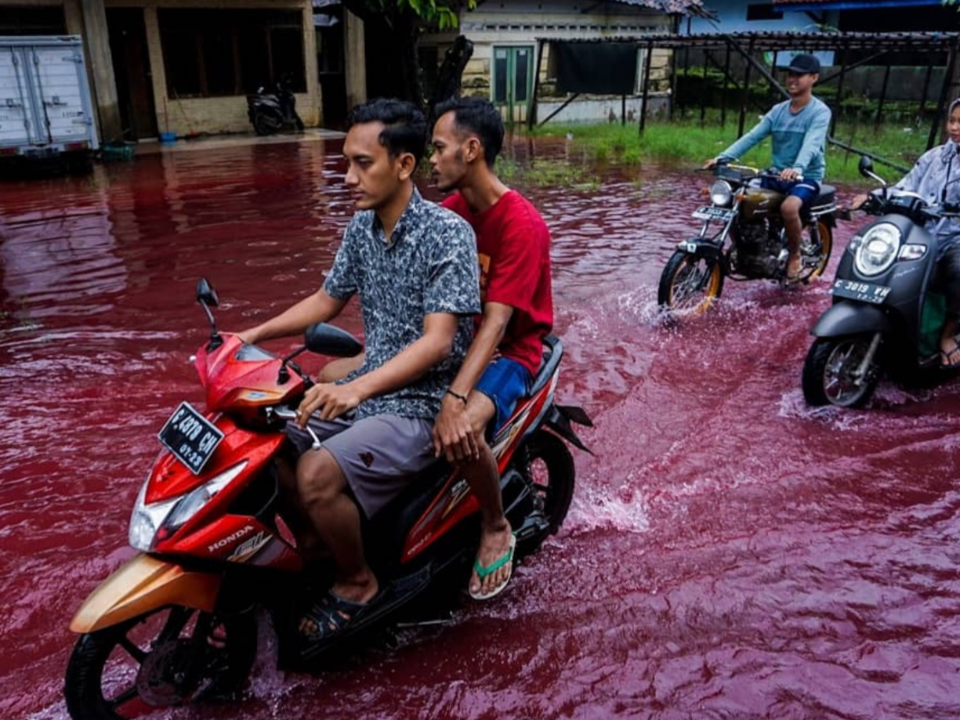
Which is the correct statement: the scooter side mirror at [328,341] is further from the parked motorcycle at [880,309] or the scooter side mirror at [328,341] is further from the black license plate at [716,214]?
the black license plate at [716,214]

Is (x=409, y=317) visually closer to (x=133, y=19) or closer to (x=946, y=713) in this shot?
(x=946, y=713)

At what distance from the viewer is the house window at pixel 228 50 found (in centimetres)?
1845

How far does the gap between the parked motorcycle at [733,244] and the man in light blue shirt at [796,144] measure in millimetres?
104

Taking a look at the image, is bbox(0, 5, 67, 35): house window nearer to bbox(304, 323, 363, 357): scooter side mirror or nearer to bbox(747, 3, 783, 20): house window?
bbox(304, 323, 363, 357): scooter side mirror

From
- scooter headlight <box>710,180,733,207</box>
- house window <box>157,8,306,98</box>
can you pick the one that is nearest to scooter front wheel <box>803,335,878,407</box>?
scooter headlight <box>710,180,733,207</box>

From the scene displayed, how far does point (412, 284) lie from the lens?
270cm

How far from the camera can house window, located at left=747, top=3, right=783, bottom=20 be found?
24.6m

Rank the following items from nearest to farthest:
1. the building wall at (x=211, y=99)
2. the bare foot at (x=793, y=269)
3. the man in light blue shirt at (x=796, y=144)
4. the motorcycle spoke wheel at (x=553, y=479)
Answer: the motorcycle spoke wheel at (x=553, y=479) < the man in light blue shirt at (x=796, y=144) < the bare foot at (x=793, y=269) < the building wall at (x=211, y=99)

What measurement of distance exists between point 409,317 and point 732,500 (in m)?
2.24

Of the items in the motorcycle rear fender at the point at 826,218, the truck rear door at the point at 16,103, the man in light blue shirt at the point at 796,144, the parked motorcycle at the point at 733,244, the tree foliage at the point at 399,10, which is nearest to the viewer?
the parked motorcycle at the point at 733,244

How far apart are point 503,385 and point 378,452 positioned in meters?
0.58

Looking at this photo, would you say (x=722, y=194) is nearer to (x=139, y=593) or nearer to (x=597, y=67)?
(x=139, y=593)

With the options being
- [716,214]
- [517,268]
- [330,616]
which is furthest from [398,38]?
[330,616]

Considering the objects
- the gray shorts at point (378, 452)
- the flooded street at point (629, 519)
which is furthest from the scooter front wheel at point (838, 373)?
the gray shorts at point (378, 452)
